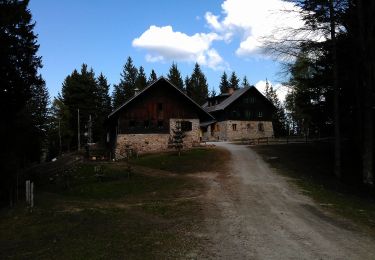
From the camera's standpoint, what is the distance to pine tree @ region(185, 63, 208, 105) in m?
103

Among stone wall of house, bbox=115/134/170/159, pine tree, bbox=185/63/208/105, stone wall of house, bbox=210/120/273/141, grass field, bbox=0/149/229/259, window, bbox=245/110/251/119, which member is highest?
pine tree, bbox=185/63/208/105

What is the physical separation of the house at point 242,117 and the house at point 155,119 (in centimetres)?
1948

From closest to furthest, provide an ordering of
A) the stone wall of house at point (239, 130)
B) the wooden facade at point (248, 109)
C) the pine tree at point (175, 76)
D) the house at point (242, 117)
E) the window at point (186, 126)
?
1. the window at point (186, 126)
2. the stone wall of house at point (239, 130)
3. the house at point (242, 117)
4. the wooden facade at point (248, 109)
5. the pine tree at point (175, 76)

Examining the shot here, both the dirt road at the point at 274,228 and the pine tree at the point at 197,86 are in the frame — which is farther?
the pine tree at the point at 197,86

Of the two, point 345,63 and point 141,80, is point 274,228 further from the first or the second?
point 141,80

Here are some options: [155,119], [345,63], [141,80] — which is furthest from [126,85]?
[345,63]

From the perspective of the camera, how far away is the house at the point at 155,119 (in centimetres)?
4534

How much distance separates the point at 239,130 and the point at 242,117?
2147 mm

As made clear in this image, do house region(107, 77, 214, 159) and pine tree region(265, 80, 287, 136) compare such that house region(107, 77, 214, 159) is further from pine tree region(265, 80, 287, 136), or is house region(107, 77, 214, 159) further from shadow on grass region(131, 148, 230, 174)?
pine tree region(265, 80, 287, 136)

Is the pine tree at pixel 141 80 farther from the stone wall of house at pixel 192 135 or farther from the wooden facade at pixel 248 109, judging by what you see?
the stone wall of house at pixel 192 135

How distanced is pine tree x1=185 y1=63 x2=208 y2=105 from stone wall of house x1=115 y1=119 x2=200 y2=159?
5412cm

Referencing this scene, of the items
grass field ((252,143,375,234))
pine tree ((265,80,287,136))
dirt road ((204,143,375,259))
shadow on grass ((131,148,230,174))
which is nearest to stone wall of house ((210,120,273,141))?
pine tree ((265,80,287,136))

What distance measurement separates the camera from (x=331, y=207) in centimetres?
1783

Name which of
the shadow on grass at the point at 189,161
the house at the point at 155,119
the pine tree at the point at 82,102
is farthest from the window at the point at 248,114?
the pine tree at the point at 82,102
